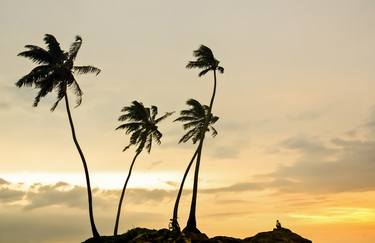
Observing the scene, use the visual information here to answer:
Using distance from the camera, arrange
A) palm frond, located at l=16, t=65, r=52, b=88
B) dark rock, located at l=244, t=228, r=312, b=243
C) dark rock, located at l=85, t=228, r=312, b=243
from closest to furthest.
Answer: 1. dark rock, located at l=85, t=228, r=312, b=243
2. dark rock, located at l=244, t=228, r=312, b=243
3. palm frond, located at l=16, t=65, r=52, b=88

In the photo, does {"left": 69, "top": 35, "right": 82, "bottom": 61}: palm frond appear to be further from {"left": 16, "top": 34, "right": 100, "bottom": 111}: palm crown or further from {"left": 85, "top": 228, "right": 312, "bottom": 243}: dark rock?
{"left": 85, "top": 228, "right": 312, "bottom": 243}: dark rock

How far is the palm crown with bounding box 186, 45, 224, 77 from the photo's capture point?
53.3 meters

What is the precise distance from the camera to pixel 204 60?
53438 millimetres

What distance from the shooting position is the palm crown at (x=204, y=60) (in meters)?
53.3

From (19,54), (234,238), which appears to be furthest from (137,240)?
(19,54)

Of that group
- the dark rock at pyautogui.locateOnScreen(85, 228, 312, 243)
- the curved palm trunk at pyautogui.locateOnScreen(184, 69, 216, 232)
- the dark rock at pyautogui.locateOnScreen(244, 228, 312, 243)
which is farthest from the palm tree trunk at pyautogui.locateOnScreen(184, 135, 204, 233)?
the dark rock at pyautogui.locateOnScreen(244, 228, 312, 243)

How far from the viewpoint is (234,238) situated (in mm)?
38094

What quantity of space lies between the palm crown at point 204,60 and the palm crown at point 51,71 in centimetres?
1335

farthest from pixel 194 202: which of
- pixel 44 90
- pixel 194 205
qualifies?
pixel 44 90

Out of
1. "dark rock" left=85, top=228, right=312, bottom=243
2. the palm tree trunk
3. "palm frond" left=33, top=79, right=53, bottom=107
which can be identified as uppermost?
"palm frond" left=33, top=79, right=53, bottom=107

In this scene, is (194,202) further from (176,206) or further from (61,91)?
(61,91)

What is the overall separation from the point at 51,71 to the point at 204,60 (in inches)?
658

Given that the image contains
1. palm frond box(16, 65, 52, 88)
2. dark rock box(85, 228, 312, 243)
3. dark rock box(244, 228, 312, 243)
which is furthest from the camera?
palm frond box(16, 65, 52, 88)

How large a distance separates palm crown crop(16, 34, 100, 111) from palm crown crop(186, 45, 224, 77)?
43.8 ft
